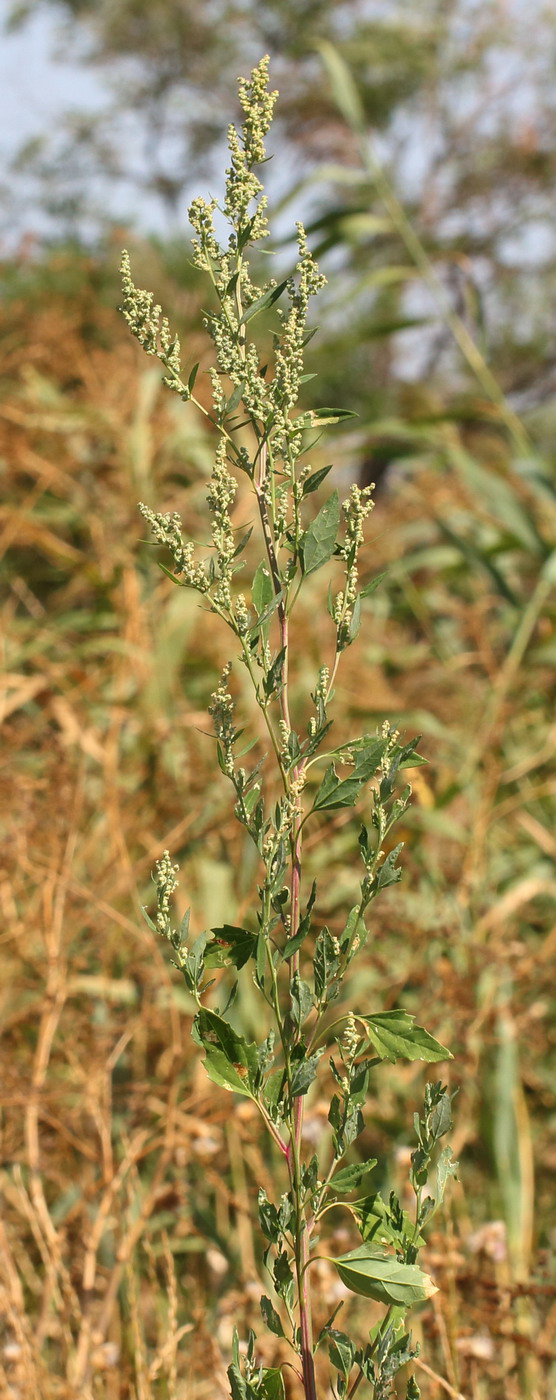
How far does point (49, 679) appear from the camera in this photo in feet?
7.70

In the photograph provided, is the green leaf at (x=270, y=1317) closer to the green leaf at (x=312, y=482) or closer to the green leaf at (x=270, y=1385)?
the green leaf at (x=270, y=1385)

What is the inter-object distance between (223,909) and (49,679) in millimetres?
658

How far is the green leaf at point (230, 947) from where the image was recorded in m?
0.64

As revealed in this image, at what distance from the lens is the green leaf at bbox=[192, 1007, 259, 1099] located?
62 cm

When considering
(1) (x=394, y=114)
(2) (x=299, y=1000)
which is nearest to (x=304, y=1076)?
(2) (x=299, y=1000)

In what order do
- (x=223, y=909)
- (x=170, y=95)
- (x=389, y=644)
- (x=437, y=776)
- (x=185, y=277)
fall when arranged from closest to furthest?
(x=223, y=909), (x=437, y=776), (x=389, y=644), (x=185, y=277), (x=170, y=95)

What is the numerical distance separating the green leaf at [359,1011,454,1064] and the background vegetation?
0.46m

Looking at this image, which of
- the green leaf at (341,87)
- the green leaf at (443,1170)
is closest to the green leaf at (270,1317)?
the green leaf at (443,1170)

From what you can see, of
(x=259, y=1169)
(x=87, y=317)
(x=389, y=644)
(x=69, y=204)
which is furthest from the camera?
(x=69, y=204)

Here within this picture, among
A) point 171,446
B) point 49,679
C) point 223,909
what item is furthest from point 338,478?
point 223,909

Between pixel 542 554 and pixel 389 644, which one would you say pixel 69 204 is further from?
pixel 542 554

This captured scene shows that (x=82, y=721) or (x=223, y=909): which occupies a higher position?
(x=82, y=721)

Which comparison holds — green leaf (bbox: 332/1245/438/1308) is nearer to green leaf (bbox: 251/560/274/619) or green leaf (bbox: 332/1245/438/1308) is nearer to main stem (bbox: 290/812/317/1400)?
main stem (bbox: 290/812/317/1400)

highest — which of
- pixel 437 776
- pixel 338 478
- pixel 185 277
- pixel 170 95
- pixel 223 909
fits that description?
pixel 170 95
